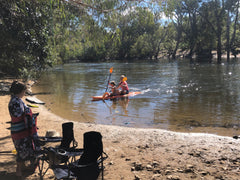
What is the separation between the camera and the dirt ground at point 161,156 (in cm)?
348

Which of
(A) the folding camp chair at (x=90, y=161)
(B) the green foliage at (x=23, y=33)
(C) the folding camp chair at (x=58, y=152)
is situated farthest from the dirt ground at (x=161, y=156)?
(B) the green foliage at (x=23, y=33)

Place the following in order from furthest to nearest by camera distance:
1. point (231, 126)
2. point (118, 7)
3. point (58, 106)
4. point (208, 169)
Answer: point (58, 106) < point (231, 126) < point (118, 7) < point (208, 169)

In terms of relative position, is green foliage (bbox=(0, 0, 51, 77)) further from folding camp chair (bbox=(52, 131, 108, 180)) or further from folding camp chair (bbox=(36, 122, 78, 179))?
folding camp chair (bbox=(52, 131, 108, 180))

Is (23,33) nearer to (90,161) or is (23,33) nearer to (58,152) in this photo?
(58,152)

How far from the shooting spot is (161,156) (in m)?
4.14

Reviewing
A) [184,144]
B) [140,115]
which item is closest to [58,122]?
[140,115]

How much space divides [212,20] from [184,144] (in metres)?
44.6

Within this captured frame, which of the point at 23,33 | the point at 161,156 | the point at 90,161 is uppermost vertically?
the point at 23,33

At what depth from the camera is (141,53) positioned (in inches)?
2445

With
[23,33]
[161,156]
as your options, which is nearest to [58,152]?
[161,156]

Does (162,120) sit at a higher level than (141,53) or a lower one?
lower

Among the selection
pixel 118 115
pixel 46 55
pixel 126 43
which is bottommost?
pixel 118 115

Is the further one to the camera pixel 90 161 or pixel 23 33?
pixel 23 33

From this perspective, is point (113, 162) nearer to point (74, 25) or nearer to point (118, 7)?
point (118, 7)
